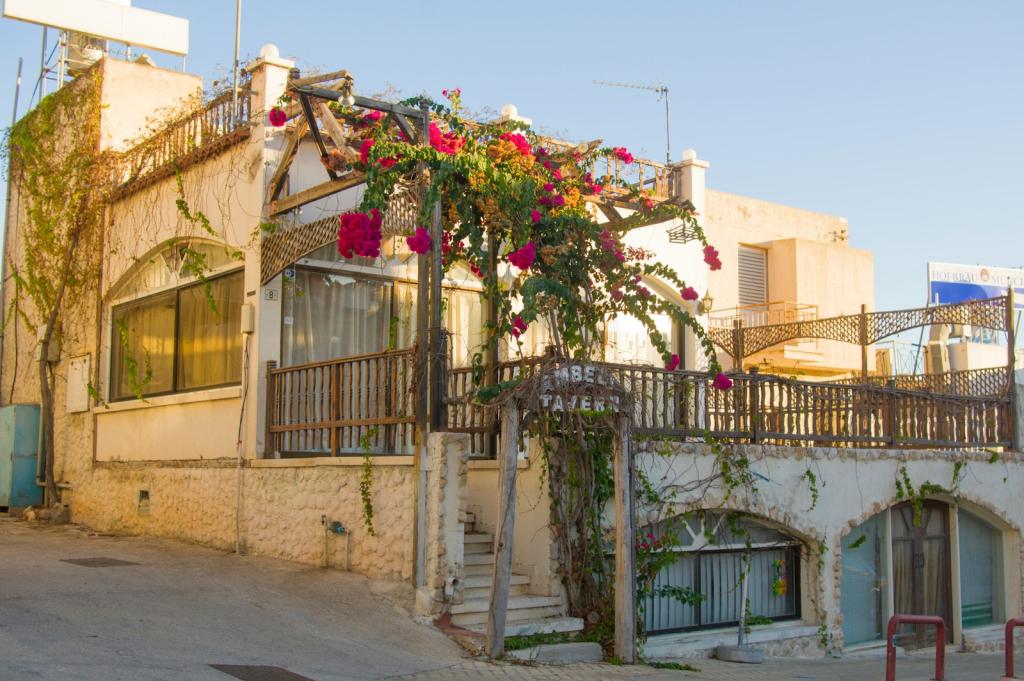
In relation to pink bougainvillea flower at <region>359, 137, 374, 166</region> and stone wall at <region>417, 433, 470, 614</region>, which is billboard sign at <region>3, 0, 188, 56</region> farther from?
stone wall at <region>417, 433, 470, 614</region>

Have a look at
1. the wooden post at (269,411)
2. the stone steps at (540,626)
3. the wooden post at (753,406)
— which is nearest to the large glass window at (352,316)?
the wooden post at (269,411)

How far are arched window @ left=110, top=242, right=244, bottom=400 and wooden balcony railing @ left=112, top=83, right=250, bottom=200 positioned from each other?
1090 mm

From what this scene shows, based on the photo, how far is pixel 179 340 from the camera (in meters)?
14.8

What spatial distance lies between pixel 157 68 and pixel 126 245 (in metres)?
3.16

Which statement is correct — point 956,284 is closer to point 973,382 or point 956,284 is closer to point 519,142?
point 973,382

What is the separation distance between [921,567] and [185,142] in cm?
1132

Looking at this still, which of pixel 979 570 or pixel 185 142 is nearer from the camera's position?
pixel 185 142

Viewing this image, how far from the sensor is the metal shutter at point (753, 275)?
3092 cm

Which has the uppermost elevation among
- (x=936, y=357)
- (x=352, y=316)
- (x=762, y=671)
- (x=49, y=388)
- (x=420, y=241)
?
(x=420, y=241)

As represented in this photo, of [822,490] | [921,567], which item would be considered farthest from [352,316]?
[921,567]

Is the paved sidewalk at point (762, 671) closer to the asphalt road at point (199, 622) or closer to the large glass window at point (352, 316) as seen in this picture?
the asphalt road at point (199, 622)

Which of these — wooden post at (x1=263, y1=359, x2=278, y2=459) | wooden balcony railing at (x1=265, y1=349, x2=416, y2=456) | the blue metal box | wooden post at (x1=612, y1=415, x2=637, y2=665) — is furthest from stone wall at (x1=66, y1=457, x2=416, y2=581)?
the blue metal box

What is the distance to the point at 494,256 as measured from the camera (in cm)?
1138

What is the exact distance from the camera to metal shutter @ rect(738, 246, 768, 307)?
30.9 metres
